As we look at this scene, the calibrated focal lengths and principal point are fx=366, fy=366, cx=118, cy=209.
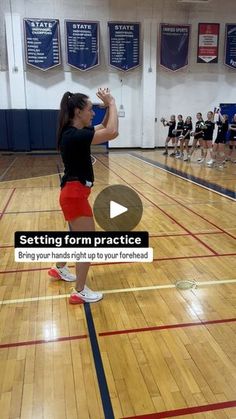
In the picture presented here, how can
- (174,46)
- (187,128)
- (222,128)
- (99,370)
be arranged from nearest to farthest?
(99,370), (222,128), (187,128), (174,46)

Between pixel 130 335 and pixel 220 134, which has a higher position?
pixel 220 134

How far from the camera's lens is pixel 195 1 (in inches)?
581

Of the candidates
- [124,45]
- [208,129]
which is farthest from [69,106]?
[124,45]

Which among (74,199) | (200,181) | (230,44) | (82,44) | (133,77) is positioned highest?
(230,44)

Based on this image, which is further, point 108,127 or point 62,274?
point 62,274

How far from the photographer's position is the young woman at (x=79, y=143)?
9.06ft

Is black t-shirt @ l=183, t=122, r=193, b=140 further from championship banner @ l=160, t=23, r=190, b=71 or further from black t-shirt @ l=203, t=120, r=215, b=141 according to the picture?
championship banner @ l=160, t=23, r=190, b=71

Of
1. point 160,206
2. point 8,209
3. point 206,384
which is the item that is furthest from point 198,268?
point 8,209

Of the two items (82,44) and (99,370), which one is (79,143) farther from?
(82,44)

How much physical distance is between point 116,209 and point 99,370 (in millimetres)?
4437

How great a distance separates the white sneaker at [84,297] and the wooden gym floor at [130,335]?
0.22ft

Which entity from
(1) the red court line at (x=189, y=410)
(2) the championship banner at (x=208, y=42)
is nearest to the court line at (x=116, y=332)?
(1) the red court line at (x=189, y=410)

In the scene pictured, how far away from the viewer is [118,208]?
6.82 metres

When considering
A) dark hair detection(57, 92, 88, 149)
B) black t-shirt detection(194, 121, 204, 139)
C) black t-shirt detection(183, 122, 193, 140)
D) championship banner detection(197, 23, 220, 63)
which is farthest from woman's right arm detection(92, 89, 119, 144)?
championship banner detection(197, 23, 220, 63)
